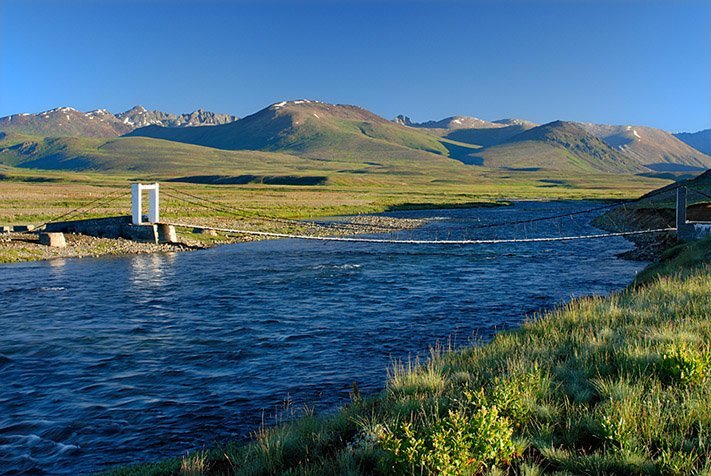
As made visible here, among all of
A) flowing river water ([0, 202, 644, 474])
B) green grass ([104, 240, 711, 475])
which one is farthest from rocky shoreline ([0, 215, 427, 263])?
green grass ([104, 240, 711, 475])

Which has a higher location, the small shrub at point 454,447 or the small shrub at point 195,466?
the small shrub at point 454,447

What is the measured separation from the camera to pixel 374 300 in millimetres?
22203

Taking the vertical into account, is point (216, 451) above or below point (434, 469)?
below

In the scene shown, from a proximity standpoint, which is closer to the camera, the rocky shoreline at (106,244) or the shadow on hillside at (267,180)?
the rocky shoreline at (106,244)

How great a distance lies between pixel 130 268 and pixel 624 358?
25.4 meters

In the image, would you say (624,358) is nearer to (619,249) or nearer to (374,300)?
(374,300)

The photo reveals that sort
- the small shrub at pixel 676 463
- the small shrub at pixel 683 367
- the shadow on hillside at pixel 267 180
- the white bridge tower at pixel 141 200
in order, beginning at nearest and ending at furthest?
the small shrub at pixel 676 463 < the small shrub at pixel 683 367 < the white bridge tower at pixel 141 200 < the shadow on hillside at pixel 267 180

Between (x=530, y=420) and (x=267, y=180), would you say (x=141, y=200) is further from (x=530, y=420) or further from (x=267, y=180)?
(x=267, y=180)

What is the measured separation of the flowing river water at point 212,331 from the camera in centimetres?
1041

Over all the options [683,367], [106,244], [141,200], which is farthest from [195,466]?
[141,200]

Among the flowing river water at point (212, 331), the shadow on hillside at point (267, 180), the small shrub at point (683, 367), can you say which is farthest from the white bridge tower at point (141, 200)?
the shadow on hillside at point (267, 180)

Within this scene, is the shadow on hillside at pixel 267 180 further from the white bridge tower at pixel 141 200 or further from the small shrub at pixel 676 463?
the small shrub at pixel 676 463

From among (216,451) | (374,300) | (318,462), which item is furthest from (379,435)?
(374,300)

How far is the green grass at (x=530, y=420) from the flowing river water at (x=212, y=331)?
7.79 feet
